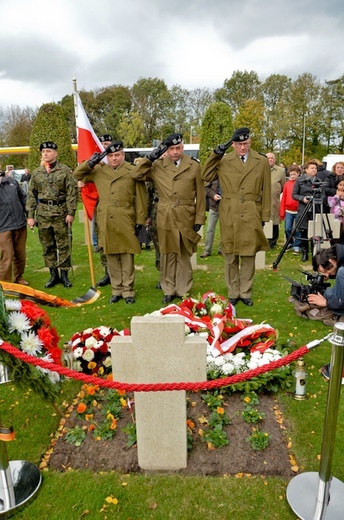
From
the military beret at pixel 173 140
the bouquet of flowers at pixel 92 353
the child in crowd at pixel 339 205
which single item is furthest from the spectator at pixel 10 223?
the child in crowd at pixel 339 205

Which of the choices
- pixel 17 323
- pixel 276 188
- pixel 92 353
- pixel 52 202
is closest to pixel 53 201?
pixel 52 202

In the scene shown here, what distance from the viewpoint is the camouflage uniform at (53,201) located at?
21.3ft

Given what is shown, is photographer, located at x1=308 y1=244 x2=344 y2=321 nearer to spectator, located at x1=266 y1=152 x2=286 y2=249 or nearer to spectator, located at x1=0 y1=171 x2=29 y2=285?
spectator, located at x1=0 y1=171 x2=29 y2=285

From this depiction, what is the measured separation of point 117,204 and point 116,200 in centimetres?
6

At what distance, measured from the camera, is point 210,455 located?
2.97 metres

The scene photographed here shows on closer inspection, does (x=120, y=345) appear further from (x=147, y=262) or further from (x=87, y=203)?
(x=147, y=262)

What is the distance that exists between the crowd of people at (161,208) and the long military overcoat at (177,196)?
0.04 feet

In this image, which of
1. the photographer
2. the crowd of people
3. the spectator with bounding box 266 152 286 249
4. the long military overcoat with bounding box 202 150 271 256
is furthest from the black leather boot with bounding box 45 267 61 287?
the spectator with bounding box 266 152 286 249

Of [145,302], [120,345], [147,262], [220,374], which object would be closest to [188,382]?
[120,345]

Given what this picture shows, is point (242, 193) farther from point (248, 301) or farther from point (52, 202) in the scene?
point (52, 202)

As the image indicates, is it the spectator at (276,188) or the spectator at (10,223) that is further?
the spectator at (276,188)

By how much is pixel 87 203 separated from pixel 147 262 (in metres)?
2.69

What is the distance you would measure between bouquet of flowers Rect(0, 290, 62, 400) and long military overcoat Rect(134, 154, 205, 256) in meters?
2.96

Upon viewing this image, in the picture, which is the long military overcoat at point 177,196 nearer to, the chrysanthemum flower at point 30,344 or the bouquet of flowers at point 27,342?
the bouquet of flowers at point 27,342
